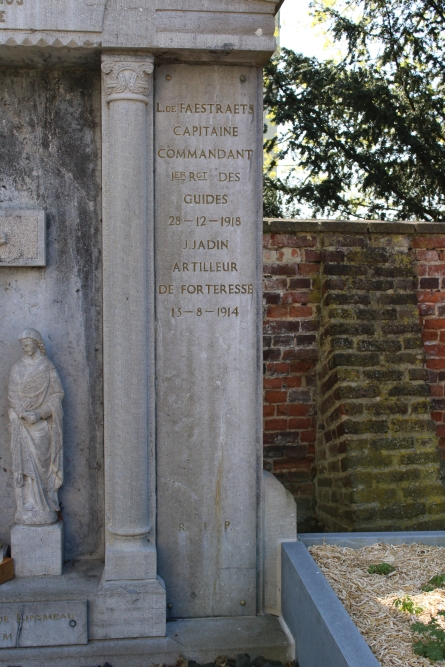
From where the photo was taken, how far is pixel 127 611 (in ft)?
11.9

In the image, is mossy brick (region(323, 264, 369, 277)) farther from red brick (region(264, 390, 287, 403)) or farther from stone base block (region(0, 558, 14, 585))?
stone base block (region(0, 558, 14, 585))

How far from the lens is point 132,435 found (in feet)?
12.1

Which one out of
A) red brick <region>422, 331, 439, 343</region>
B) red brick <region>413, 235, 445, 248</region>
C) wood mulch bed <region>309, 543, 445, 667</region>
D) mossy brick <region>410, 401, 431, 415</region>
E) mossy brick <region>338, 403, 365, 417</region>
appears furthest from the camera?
red brick <region>422, 331, 439, 343</region>

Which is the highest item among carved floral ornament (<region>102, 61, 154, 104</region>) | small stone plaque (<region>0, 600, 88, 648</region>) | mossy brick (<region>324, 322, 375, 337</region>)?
carved floral ornament (<region>102, 61, 154, 104</region>)

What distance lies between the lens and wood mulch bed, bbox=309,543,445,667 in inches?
114

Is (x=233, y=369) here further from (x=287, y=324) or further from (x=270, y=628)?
(x=287, y=324)

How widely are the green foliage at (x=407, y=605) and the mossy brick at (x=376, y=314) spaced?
285 cm

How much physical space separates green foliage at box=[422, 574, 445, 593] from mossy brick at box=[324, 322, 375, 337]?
2516 millimetres

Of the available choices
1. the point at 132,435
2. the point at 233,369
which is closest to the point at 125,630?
the point at 132,435

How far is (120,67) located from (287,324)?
300cm

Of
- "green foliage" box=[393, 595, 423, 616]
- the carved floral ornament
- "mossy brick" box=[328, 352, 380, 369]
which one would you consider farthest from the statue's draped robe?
"mossy brick" box=[328, 352, 380, 369]

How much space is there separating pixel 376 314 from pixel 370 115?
6040 millimetres

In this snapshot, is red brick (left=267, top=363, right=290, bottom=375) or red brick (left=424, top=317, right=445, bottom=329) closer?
red brick (left=267, top=363, right=290, bottom=375)

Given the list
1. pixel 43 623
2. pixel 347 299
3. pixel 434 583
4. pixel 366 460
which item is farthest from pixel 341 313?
pixel 43 623
